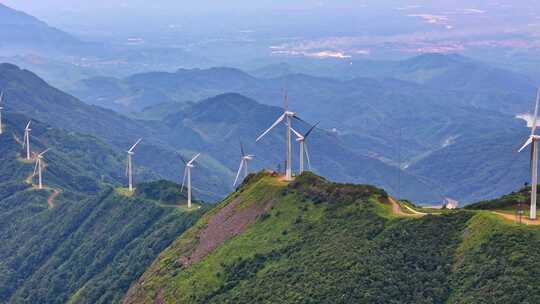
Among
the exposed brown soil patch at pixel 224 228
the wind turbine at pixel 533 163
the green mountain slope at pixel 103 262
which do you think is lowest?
the green mountain slope at pixel 103 262

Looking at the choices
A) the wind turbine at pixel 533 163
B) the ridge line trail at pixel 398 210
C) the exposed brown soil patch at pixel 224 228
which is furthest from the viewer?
the exposed brown soil patch at pixel 224 228

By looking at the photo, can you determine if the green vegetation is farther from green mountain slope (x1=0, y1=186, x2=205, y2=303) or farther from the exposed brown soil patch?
green mountain slope (x1=0, y1=186, x2=205, y2=303)

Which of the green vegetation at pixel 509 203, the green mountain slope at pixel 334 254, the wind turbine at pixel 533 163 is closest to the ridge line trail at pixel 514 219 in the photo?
the wind turbine at pixel 533 163

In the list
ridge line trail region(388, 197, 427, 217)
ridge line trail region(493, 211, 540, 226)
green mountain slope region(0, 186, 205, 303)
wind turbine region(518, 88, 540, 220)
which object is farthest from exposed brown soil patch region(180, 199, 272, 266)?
wind turbine region(518, 88, 540, 220)

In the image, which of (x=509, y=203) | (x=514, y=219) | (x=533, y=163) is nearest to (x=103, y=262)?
(x=509, y=203)

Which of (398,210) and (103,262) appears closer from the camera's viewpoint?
(398,210)

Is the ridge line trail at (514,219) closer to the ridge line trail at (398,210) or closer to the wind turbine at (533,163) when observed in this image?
the wind turbine at (533,163)

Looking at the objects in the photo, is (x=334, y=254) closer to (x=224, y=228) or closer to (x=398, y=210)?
(x=398, y=210)
